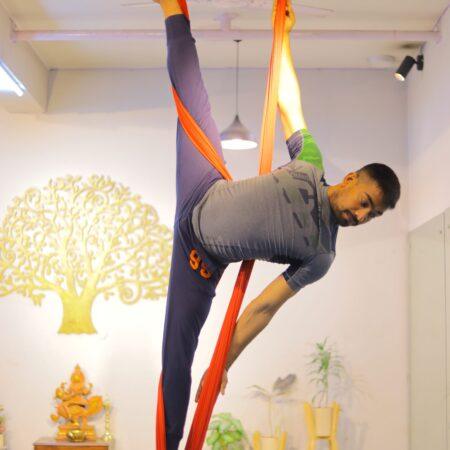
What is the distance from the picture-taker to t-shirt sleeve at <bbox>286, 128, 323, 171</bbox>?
2832 millimetres

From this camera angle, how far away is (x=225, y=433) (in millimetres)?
5430

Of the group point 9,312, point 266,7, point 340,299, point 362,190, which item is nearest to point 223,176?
point 362,190

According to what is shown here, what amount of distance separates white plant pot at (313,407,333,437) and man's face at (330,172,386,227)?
3.03 m

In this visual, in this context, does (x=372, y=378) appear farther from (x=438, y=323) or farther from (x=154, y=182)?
(x=154, y=182)

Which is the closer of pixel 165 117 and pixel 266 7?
pixel 266 7

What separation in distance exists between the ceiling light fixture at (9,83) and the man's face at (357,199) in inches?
125

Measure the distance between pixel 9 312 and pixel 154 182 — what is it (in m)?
1.41

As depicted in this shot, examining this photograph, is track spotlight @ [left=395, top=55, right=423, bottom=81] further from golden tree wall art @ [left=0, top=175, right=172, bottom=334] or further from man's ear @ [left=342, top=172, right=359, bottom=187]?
man's ear @ [left=342, top=172, right=359, bottom=187]

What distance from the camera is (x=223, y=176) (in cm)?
284

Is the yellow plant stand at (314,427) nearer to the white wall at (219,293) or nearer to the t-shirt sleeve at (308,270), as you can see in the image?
the white wall at (219,293)

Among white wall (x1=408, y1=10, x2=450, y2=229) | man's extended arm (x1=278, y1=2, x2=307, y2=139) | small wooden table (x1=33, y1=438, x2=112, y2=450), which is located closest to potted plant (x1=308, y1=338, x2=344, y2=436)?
white wall (x1=408, y1=10, x2=450, y2=229)

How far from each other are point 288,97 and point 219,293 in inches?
115

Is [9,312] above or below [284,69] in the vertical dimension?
below

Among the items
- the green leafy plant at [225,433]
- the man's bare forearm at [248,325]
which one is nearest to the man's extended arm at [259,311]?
the man's bare forearm at [248,325]
